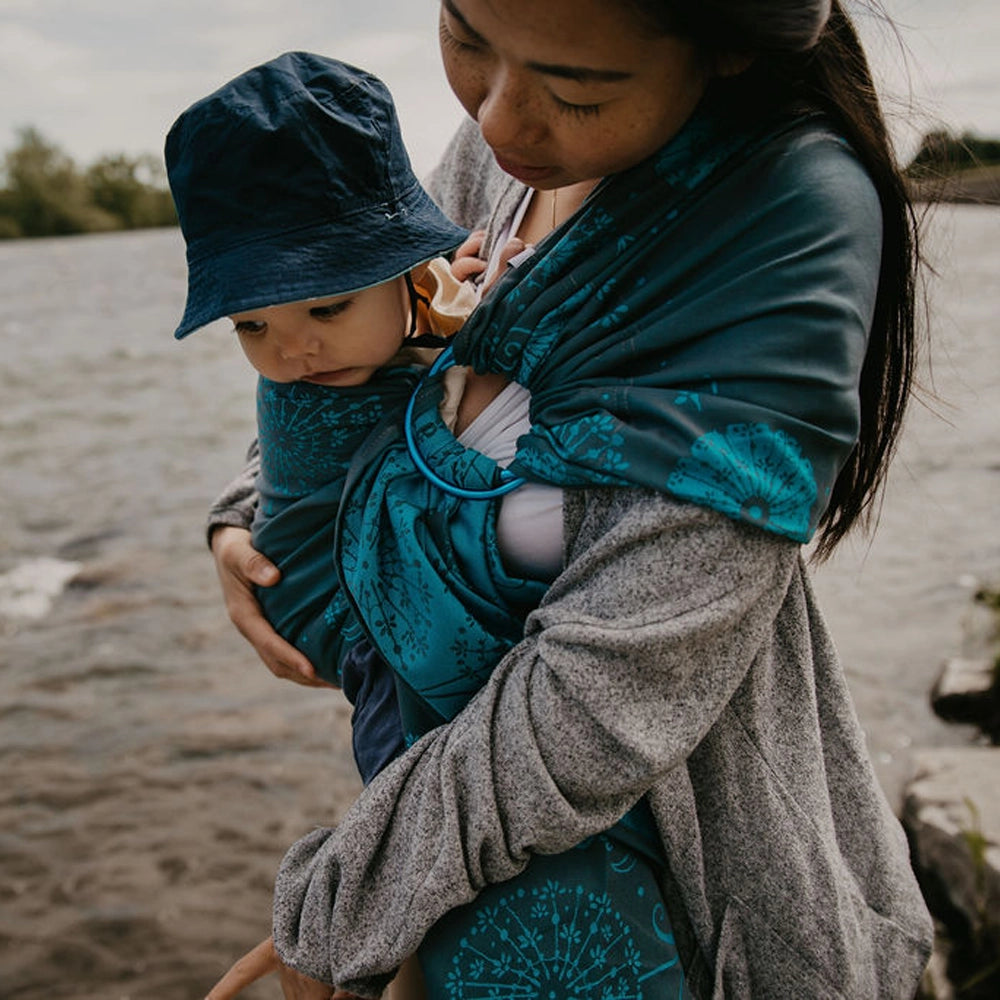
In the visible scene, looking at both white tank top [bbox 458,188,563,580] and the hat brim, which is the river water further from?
the hat brim

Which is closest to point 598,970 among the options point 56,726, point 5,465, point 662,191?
point 662,191

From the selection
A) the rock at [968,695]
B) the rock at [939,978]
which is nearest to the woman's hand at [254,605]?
the rock at [939,978]

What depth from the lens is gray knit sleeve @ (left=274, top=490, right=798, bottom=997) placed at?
1145 millimetres

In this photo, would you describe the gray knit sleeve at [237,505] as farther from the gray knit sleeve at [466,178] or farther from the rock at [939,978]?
the rock at [939,978]

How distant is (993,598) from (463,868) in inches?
167

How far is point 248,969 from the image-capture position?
1.55m

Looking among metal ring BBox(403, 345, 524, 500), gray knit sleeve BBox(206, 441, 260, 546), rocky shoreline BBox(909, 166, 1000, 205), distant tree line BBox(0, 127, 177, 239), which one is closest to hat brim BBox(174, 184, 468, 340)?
metal ring BBox(403, 345, 524, 500)

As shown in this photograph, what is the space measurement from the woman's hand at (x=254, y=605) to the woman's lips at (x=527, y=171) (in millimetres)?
734

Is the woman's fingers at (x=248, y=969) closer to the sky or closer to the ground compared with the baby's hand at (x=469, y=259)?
closer to the ground

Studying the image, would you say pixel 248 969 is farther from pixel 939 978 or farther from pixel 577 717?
pixel 939 978

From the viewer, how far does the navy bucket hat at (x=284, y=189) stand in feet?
4.63

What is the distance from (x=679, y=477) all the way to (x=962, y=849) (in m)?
2.51

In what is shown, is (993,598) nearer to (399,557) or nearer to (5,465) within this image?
(399,557)

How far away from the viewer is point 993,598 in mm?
4852
